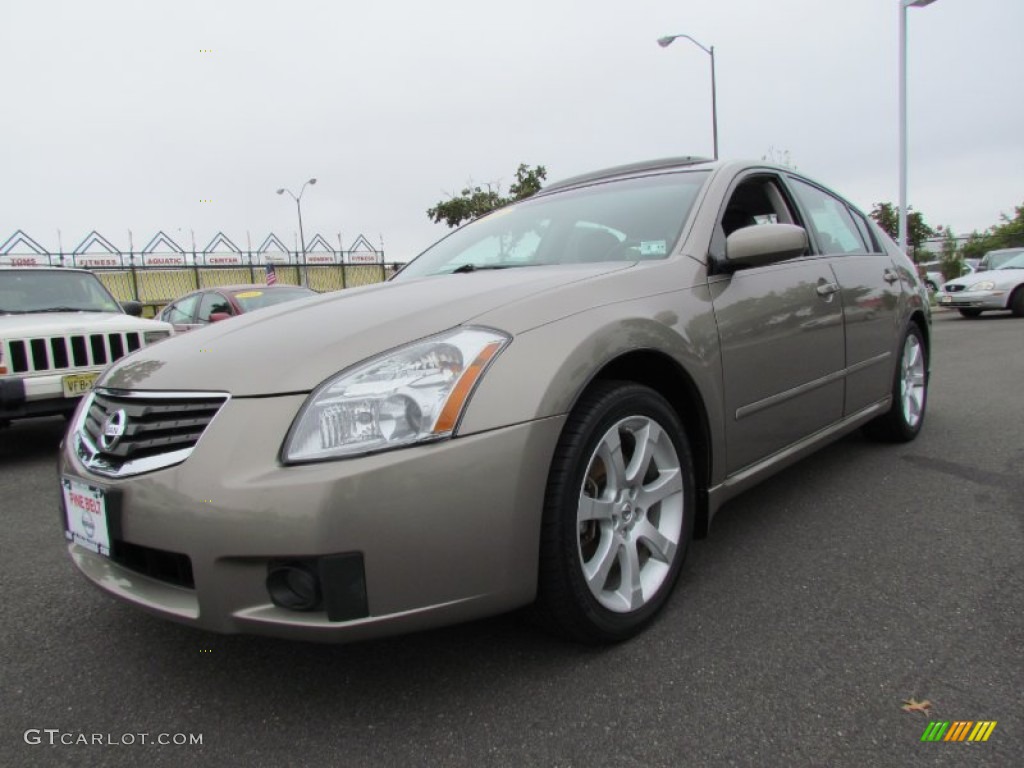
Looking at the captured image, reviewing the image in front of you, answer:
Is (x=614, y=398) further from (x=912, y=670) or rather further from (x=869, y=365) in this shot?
(x=869, y=365)

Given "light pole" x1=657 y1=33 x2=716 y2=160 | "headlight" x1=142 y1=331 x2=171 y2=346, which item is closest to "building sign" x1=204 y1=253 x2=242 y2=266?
"light pole" x1=657 y1=33 x2=716 y2=160

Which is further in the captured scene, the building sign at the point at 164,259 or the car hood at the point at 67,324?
the building sign at the point at 164,259

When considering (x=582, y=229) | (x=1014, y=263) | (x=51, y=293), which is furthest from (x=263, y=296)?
(x=1014, y=263)

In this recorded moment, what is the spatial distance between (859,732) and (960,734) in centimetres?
22

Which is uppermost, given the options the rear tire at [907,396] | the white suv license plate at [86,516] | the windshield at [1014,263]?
the windshield at [1014,263]

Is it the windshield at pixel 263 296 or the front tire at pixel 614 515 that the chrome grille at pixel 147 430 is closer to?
the front tire at pixel 614 515

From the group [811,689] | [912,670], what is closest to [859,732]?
[811,689]

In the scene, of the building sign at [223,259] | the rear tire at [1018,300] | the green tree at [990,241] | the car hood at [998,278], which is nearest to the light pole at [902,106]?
the car hood at [998,278]

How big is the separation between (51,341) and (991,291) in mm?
15549

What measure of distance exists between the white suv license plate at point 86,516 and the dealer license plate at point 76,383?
3.19 metres

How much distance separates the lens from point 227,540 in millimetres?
1536

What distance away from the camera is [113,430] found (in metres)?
1.83

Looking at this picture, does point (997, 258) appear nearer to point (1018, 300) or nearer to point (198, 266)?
point (1018, 300)

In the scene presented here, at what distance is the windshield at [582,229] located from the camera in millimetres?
→ 2582
